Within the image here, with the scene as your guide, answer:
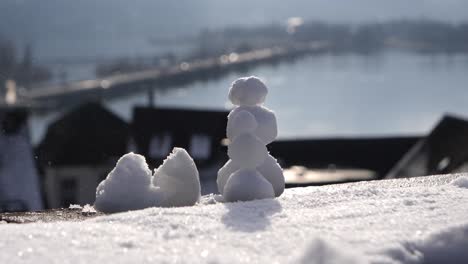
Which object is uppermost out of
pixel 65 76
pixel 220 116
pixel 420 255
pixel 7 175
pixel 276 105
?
pixel 65 76

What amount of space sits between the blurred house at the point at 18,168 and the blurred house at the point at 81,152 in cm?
713

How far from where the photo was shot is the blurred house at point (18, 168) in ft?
31.2

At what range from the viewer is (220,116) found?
20438mm

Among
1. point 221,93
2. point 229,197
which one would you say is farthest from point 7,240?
point 221,93

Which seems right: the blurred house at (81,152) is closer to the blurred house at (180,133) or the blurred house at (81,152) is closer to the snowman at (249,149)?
the blurred house at (180,133)

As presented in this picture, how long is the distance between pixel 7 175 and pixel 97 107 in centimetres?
1110

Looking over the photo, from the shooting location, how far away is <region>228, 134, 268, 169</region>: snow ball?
2637 mm

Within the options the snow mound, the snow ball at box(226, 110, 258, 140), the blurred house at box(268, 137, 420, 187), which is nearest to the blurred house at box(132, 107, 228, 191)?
the blurred house at box(268, 137, 420, 187)

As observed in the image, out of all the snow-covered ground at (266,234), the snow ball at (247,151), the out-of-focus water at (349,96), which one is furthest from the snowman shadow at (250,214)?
the out-of-focus water at (349,96)

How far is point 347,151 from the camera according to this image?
902 inches

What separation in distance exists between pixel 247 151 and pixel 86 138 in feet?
57.3

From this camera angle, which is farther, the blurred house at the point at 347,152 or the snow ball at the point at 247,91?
the blurred house at the point at 347,152

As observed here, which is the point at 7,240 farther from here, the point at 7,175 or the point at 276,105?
the point at 276,105

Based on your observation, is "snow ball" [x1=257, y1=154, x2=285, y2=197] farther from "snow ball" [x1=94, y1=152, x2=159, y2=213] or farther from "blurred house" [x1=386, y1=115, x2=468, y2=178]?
"blurred house" [x1=386, y1=115, x2=468, y2=178]
